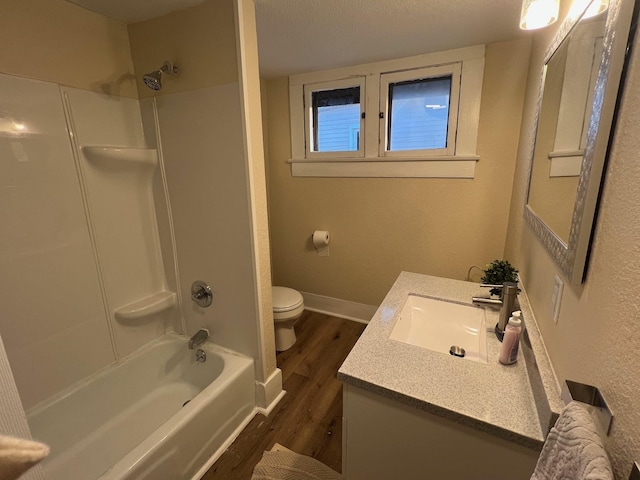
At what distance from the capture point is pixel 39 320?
1409 mm

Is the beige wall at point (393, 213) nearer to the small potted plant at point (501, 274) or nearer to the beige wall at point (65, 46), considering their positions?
the small potted plant at point (501, 274)

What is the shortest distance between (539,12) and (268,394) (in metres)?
2.20

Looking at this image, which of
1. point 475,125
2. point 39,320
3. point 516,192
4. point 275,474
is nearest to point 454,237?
point 516,192

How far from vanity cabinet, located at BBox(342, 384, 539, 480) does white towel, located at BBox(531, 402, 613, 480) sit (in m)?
0.31

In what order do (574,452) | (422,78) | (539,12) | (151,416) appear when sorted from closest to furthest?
(574,452) < (539,12) < (151,416) < (422,78)

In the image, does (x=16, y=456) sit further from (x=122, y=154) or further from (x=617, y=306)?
(x=122, y=154)

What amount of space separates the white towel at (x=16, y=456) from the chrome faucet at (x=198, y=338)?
1.62 metres

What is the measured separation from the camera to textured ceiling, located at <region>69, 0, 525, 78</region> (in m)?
1.41

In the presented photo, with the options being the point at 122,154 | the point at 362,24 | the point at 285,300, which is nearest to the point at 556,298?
the point at 362,24

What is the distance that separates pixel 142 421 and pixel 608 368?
206 centimetres

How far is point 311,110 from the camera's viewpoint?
2508mm

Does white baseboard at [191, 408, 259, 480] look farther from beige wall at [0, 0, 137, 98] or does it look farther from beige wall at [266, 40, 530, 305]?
beige wall at [0, 0, 137, 98]

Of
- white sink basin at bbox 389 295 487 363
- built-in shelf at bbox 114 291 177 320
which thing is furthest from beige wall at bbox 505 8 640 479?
built-in shelf at bbox 114 291 177 320

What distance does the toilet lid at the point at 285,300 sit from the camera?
218cm
